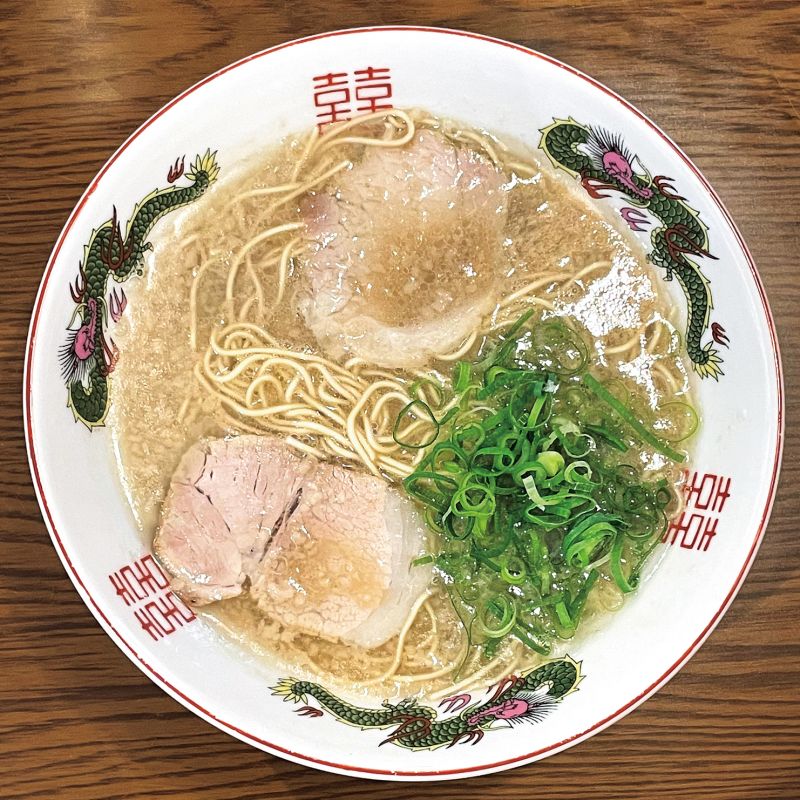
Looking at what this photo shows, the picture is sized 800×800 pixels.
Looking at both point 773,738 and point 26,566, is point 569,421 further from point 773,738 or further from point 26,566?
point 26,566

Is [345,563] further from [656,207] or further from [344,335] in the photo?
[656,207]

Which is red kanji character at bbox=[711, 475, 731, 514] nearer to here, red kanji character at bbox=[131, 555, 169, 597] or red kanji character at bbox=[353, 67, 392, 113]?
red kanji character at bbox=[353, 67, 392, 113]

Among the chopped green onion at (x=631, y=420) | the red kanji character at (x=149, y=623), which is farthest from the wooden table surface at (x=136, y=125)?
the chopped green onion at (x=631, y=420)

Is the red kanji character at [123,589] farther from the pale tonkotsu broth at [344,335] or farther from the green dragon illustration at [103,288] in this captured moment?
the green dragon illustration at [103,288]

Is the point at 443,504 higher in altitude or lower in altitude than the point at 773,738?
higher

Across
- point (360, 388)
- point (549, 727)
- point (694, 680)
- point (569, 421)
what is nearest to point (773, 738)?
point (694, 680)

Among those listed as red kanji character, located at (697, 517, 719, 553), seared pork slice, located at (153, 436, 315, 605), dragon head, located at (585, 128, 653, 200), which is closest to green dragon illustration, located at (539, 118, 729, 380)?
dragon head, located at (585, 128, 653, 200)
